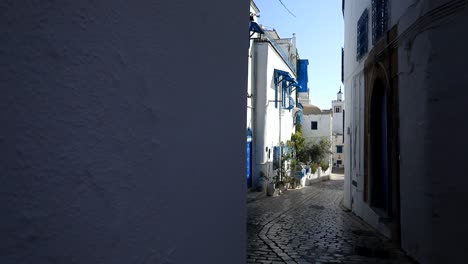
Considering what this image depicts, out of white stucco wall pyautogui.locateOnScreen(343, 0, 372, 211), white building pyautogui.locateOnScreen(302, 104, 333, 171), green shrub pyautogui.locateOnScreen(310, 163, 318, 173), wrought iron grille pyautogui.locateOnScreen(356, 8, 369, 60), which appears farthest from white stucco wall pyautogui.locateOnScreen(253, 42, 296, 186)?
white building pyautogui.locateOnScreen(302, 104, 333, 171)

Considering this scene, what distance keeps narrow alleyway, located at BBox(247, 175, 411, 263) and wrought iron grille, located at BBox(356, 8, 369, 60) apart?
530cm

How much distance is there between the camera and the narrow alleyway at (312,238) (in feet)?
22.6

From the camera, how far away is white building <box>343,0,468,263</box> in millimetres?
5645

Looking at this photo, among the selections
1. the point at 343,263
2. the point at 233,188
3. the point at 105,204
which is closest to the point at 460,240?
the point at 343,263

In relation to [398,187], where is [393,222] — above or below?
below

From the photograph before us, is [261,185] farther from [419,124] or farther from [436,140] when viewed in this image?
[436,140]

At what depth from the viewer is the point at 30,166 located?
3.24 ft

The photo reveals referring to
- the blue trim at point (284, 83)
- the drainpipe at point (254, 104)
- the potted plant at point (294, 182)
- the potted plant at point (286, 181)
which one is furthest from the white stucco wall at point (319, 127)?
the drainpipe at point (254, 104)

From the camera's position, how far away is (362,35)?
38.2 ft

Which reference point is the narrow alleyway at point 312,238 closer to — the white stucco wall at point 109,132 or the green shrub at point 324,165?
the white stucco wall at point 109,132

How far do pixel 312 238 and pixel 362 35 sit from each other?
681 cm

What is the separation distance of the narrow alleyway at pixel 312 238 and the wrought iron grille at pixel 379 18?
5.11 m

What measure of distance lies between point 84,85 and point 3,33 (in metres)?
0.30

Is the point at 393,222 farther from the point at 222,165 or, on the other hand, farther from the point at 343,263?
the point at 222,165
